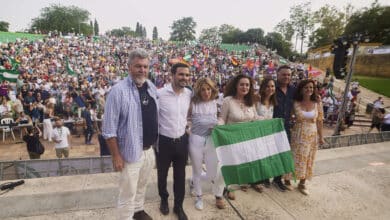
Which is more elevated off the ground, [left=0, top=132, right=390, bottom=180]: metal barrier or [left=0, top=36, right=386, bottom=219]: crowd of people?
[left=0, top=36, right=386, bottom=219]: crowd of people

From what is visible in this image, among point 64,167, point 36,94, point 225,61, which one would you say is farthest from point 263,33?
point 64,167

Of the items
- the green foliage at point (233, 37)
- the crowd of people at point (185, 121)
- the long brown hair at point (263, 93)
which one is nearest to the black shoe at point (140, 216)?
the crowd of people at point (185, 121)

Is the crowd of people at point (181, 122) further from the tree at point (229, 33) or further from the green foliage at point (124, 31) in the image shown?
the green foliage at point (124, 31)

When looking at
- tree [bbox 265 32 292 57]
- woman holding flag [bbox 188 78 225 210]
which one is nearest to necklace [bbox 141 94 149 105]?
woman holding flag [bbox 188 78 225 210]

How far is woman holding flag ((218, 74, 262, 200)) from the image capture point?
A: 9.25 feet

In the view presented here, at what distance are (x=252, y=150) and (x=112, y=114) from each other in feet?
5.86

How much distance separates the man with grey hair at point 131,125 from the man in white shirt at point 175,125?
0.17m

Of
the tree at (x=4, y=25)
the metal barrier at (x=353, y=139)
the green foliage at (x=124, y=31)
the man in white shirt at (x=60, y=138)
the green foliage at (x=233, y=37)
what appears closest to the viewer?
the man in white shirt at (x=60, y=138)

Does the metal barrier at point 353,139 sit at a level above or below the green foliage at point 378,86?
below

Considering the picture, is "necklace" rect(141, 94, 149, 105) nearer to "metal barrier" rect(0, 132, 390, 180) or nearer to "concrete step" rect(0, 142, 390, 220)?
"concrete step" rect(0, 142, 390, 220)

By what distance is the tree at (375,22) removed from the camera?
2636 centimetres

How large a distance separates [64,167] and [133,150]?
2419mm

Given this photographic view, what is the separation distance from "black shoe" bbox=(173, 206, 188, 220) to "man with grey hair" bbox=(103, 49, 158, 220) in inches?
22.8

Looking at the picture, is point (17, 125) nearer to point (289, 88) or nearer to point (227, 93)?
point (227, 93)
